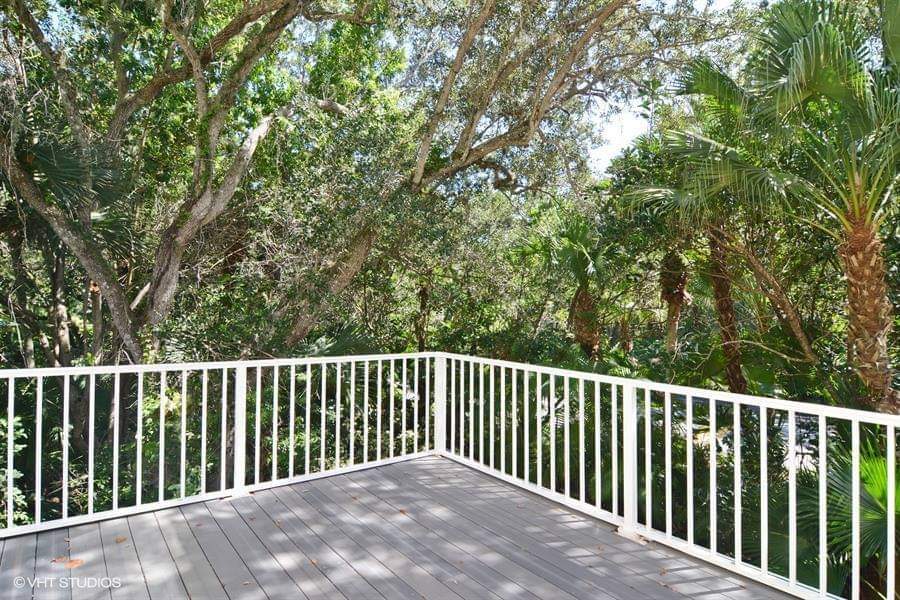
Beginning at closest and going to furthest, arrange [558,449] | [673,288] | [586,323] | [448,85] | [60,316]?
[448,85]
[558,449]
[673,288]
[586,323]
[60,316]

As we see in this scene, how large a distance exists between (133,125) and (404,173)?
3.30m

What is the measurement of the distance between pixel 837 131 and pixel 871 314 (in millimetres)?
1286

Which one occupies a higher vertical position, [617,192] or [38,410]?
[617,192]

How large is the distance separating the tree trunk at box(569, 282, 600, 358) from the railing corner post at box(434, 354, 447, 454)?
7.34 ft

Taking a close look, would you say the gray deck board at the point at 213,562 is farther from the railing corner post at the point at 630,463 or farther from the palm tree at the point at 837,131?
the palm tree at the point at 837,131

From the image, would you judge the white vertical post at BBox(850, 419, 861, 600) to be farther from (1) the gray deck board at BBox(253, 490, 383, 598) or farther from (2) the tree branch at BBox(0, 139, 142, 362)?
(2) the tree branch at BBox(0, 139, 142, 362)

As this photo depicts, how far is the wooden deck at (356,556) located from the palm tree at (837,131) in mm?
2426

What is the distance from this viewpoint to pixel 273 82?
279 inches

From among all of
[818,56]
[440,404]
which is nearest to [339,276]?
[440,404]

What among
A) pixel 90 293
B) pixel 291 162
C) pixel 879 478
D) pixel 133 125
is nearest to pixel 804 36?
pixel 879 478

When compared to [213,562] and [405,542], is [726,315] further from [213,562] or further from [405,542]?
[213,562]

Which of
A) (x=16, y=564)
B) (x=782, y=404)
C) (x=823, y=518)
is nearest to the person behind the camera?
(x=823, y=518)

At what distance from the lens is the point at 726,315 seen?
217 inches

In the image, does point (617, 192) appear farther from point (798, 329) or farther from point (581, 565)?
point (581, 565)
